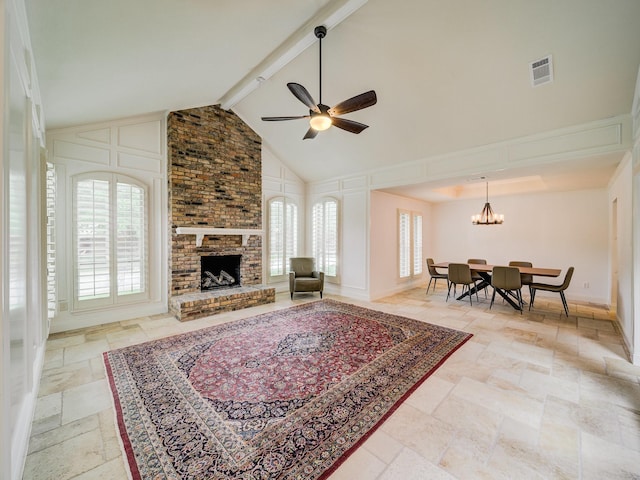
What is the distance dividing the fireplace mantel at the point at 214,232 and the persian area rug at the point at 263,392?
1.84m

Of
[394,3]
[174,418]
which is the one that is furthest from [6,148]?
[394,3]

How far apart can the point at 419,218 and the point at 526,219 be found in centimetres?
248

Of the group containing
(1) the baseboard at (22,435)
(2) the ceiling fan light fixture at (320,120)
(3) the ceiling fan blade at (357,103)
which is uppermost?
(3) the ceiling fan blade at (357,103)

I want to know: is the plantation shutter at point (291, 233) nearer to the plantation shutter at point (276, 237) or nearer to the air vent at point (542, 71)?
the plantation shutter at point (276, 237)

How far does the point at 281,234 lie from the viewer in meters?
6.58

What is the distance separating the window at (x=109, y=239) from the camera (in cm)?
407

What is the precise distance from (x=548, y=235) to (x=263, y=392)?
721 centimetres

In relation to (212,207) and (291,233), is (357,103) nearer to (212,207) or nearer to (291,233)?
(212,207)

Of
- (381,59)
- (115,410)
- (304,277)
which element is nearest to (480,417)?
(115,410)

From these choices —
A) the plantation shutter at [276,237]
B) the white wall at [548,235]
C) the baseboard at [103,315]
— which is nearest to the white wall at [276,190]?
the plantation shutter at [276,237]

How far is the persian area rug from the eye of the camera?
1684 millimetres

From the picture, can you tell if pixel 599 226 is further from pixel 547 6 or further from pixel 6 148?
pixel 6 148

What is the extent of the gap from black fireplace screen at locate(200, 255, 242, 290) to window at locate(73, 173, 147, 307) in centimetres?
102

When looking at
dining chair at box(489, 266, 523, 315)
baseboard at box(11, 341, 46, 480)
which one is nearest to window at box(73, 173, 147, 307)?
baseboard at box(11, 341, 46, 480)
